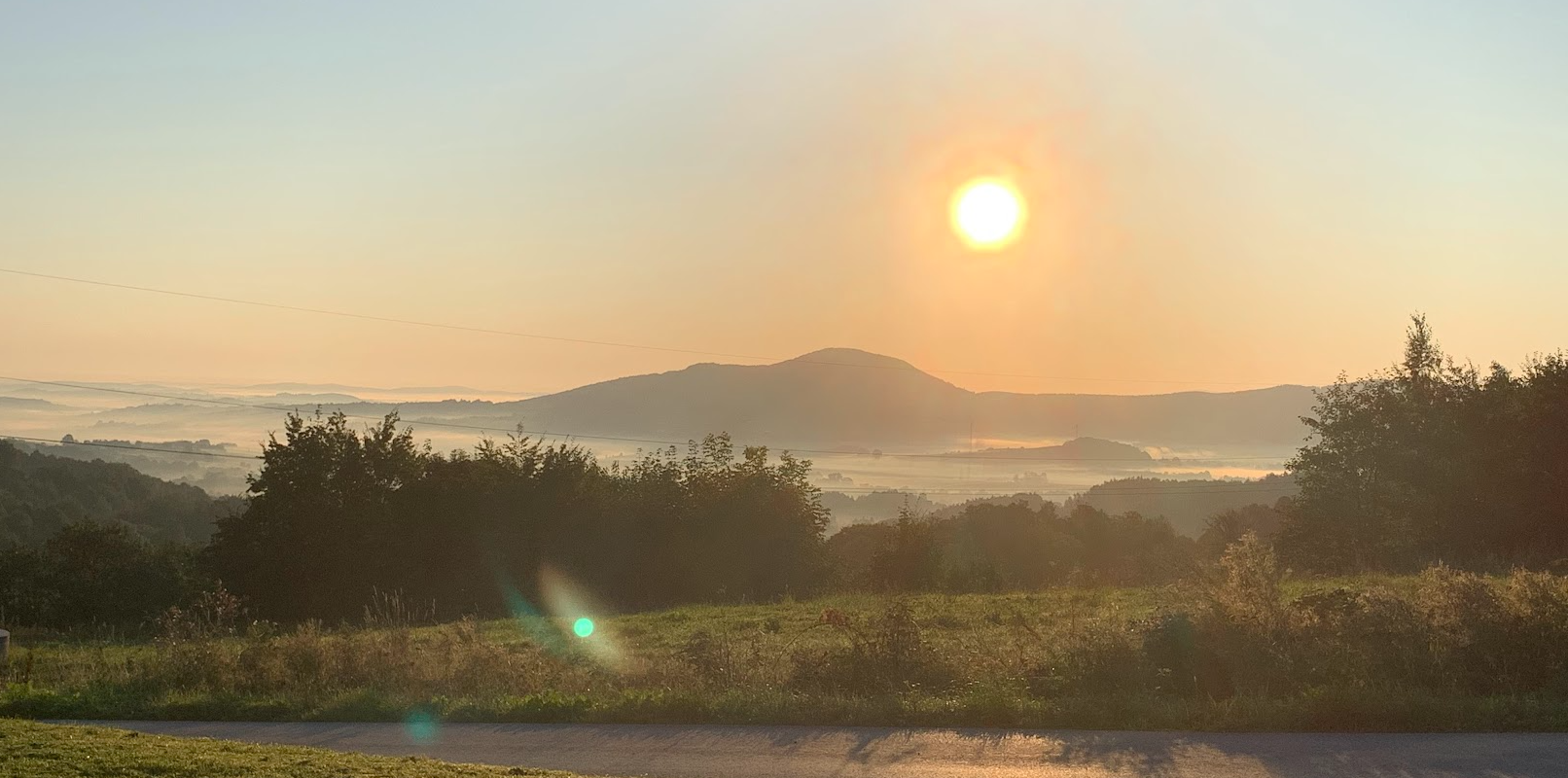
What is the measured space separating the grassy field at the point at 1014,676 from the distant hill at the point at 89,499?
5255 centimetres

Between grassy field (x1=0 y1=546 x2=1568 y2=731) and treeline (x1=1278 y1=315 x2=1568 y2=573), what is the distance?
53.1 feet

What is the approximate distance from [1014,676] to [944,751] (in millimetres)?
2647


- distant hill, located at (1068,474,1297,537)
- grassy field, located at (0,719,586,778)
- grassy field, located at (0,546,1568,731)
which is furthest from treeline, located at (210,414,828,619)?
distant hill, located at (1068,474,1297,537)

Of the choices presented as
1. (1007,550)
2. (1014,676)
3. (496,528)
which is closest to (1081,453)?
(1007,550)

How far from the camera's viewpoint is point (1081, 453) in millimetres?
138250

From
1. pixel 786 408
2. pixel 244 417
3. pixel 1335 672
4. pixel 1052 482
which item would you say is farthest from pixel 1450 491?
pixel 786 408

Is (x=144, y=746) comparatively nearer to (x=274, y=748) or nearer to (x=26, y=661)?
(x=274, y=748)

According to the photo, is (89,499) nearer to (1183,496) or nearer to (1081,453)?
(1183,496)

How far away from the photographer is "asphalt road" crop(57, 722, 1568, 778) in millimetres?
10016

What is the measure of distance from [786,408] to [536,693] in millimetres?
143114

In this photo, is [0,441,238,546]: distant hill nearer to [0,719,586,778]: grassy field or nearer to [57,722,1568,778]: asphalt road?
[57,722,1568,778]: asphalt road

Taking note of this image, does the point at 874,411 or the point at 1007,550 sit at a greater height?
the point at 874,411

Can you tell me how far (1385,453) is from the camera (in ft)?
121

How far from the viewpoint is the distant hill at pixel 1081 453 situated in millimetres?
134000
